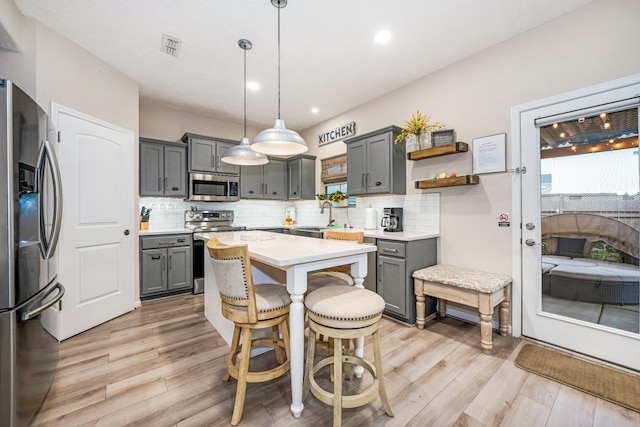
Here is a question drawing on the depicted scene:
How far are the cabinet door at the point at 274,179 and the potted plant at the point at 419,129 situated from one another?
2493mm

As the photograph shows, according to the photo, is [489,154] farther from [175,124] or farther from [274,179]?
[175,124]

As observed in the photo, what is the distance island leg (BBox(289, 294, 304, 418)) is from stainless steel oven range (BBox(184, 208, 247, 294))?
9.07 ft

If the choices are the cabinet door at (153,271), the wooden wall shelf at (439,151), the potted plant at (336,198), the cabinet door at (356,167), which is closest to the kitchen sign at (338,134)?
the cabinet door at (356,167)

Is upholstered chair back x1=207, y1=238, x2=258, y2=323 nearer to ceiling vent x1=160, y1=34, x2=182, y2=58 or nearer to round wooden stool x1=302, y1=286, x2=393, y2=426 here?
round wooden stool x1=302, y1=286, x2=393, y2=426

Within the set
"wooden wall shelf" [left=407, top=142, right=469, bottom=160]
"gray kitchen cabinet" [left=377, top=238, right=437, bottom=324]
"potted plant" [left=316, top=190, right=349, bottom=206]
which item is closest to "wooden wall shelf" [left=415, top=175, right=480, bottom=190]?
"wooden wall shelf" [left=407, top=142, right=469, bottom=160]

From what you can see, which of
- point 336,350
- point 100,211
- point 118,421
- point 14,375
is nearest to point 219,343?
point 118,421

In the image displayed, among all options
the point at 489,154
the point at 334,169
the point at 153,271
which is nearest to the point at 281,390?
the point at 153,271

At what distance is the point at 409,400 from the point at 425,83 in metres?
3.24

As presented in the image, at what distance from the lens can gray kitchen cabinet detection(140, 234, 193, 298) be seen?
352 cm

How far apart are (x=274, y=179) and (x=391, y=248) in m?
2.94

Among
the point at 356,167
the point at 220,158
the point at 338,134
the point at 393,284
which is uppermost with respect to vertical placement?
the point at 338,134

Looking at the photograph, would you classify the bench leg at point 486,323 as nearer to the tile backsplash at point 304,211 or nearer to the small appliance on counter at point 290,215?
the tile backsplash at point 304,211

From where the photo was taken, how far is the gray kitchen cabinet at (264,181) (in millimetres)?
4812

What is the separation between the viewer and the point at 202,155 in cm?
425
